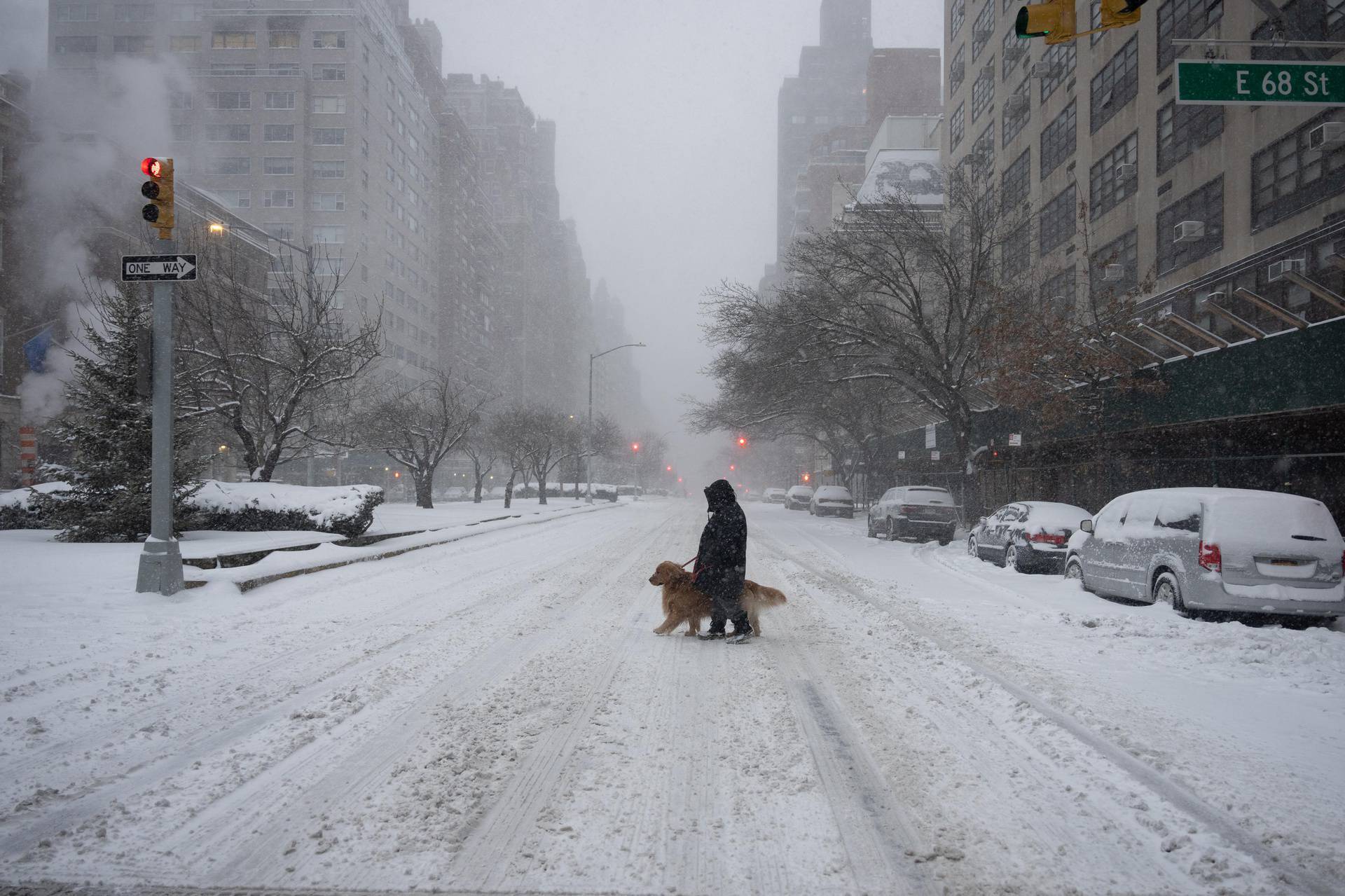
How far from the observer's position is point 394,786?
3980 mm

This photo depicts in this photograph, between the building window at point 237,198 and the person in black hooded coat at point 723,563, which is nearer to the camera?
the person in black hooded coat at point 723,563

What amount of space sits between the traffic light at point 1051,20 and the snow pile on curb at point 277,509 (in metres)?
14.4

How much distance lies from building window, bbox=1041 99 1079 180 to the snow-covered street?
27071 mm

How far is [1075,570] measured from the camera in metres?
12.6

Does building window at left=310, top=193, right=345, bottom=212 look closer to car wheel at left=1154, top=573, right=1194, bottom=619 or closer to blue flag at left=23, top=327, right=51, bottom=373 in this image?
blue flag at left=23, top=327, right=51, bottom=373

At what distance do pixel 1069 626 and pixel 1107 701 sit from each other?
11.4 feet

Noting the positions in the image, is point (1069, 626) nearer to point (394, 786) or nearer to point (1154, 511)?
point (1154, 511)

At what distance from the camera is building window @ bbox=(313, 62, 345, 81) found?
73.2 meters

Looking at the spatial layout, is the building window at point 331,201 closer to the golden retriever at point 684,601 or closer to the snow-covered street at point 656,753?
the snow-covered street at point 656,753

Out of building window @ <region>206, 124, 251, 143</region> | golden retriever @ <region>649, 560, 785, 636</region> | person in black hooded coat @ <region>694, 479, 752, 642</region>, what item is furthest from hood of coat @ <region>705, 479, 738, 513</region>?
building window @ <region>206, 124, 251, 143</region>

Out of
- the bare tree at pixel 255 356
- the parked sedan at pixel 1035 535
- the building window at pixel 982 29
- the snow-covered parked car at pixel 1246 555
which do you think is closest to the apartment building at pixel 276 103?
the bare tree at pixel 255 356

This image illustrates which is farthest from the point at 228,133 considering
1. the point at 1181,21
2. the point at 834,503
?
the point at 1181,21

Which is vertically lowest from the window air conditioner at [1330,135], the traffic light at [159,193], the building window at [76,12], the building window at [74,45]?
the traffic light at [159,193]

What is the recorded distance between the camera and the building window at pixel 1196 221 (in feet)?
71.6
